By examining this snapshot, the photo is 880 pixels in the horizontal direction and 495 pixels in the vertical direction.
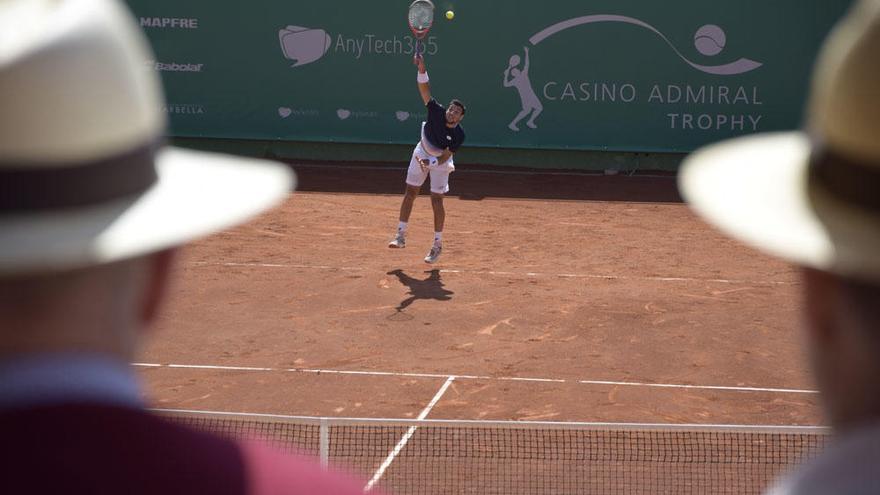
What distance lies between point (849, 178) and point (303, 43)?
26312 mm

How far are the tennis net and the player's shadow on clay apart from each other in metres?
4.67

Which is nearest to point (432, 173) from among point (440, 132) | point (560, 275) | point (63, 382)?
point (440, 132)

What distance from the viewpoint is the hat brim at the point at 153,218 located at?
1310mm

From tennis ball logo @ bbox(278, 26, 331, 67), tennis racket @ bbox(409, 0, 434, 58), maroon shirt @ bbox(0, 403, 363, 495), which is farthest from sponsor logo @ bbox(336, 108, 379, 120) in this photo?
maroon shirt @ bbox(0, 403, 363, 495)

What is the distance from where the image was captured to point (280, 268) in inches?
680

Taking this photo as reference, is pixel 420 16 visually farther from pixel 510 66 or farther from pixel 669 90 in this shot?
pixel 669 90

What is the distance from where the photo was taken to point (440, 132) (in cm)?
1727

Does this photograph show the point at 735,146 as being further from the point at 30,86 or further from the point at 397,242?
the point at 397,242

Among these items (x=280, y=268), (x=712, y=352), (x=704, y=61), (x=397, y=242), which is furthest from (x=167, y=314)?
(x=704, y=61)

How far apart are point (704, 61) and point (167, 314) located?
16.5m

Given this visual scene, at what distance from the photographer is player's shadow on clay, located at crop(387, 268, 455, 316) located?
15.3 m

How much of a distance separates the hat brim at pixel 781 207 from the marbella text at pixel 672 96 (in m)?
25.6

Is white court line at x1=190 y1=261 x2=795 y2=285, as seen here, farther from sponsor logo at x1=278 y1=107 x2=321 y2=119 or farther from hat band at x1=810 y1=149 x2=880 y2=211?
hat band at x1=810 y1=149 x2=880 y2=211

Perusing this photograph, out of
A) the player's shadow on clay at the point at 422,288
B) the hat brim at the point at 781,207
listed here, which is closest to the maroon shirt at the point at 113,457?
the hat brim at the point at 781,207
